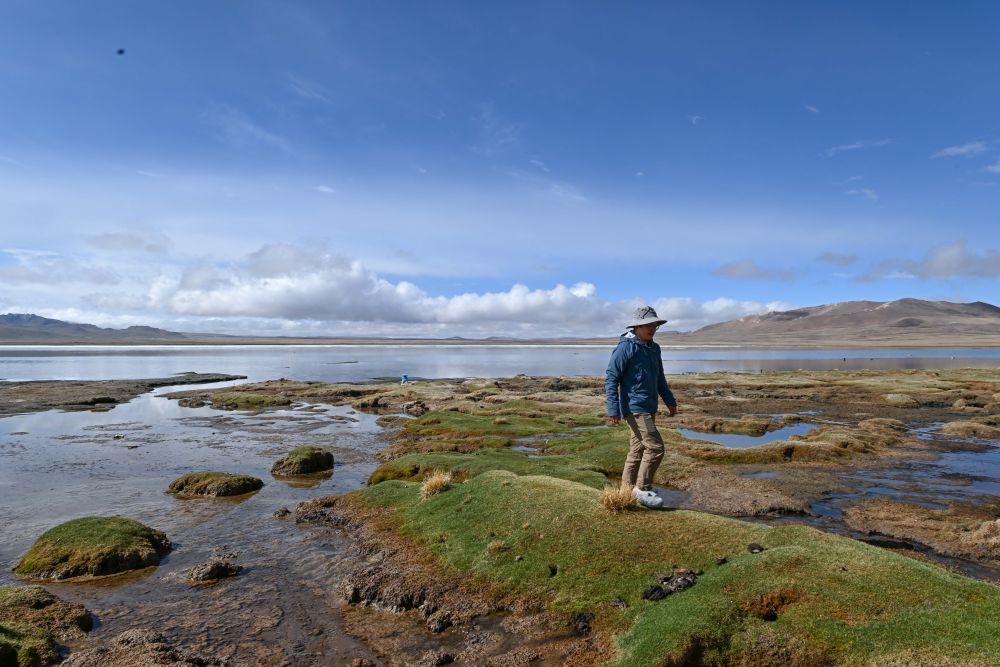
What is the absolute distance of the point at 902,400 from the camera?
5297cm

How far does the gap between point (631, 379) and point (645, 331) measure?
109 cm

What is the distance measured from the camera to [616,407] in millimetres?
12820

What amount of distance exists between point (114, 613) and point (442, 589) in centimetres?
679

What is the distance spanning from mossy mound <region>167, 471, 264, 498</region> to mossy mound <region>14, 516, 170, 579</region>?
252 inches

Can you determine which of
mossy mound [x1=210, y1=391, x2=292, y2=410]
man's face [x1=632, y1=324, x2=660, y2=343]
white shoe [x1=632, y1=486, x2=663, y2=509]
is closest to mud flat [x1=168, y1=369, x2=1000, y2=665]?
white shoe [x1=632, y1=486, x2=663, y2=509]

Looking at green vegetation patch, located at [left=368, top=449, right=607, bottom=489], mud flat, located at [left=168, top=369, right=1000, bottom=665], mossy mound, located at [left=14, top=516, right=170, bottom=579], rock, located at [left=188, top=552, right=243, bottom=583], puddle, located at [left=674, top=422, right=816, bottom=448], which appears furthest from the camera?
puddle, located at [left=674, top=422, right=816, bottom=448]

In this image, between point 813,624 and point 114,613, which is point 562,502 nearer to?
point 813,624

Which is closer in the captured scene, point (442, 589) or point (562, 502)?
point (442, 589)

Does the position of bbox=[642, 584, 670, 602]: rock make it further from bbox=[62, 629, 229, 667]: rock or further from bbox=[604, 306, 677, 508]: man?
bbox=[62, 629, 229, 667]: rock

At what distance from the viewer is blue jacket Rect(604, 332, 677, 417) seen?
1275 cm

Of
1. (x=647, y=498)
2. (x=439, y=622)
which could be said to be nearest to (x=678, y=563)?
(x=647, y=498)

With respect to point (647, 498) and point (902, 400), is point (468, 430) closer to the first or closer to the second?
point (647, 498)

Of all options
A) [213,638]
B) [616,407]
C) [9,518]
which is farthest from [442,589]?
[9,518]

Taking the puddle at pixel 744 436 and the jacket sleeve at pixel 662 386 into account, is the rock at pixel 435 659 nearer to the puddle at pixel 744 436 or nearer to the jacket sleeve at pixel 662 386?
the jacket sleeve at pixel 662 386
